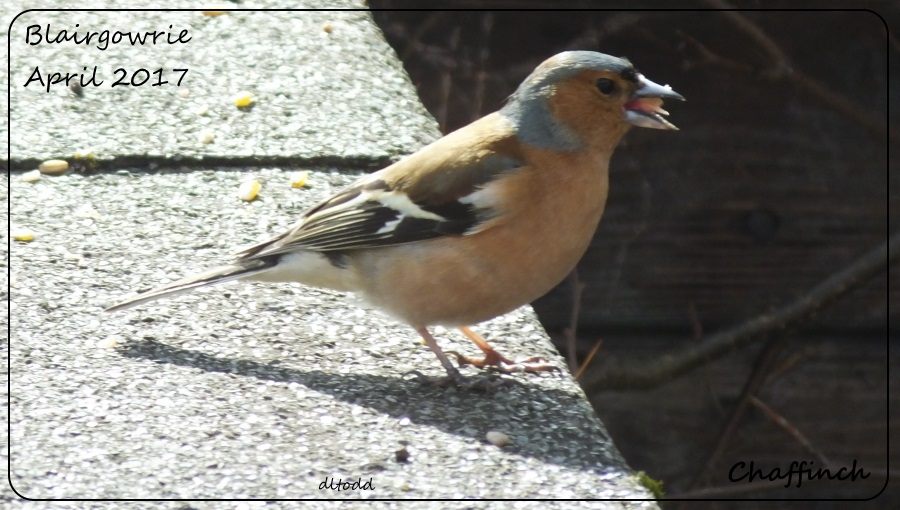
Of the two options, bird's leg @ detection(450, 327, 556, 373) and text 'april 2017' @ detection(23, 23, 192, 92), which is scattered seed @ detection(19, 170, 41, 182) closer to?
text 'april 2017' @ detection(23, 23, 192, 92)

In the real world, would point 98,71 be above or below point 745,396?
above

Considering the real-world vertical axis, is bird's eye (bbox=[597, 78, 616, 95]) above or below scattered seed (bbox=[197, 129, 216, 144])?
above

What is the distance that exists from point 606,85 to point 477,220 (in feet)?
1.75

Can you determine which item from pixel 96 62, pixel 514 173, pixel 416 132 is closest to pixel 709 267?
pixel 416 132

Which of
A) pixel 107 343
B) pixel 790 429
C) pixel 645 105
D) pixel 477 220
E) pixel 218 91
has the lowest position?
pixel 790 429

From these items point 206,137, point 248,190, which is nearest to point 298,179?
point 248,190

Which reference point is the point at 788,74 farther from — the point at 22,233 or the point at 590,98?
the point at 22,233

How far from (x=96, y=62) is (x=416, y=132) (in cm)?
106

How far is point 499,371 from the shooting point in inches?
110

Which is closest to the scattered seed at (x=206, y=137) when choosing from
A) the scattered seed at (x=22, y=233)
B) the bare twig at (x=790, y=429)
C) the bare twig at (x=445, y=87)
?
the scattered seed at (x=22, y=233)

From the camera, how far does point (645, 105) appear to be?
316cm

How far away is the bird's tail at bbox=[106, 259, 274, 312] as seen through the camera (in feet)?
9.31

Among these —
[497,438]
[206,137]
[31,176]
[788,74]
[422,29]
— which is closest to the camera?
[497,438]

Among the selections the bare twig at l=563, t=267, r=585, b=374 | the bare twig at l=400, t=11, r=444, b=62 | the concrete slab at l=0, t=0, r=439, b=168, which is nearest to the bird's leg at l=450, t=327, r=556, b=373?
the concrete slab at l=0, t=0, r=439, b=168
